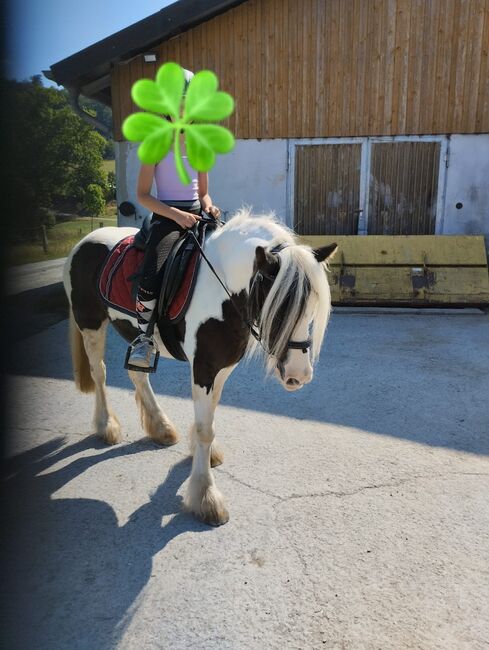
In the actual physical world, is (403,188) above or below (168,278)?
above

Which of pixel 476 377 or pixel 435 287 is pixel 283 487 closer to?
pixel 476 377

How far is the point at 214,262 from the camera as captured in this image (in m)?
2.74

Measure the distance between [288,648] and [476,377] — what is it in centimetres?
379

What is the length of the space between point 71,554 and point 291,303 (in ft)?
5.69

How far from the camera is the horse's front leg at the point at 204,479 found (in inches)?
111

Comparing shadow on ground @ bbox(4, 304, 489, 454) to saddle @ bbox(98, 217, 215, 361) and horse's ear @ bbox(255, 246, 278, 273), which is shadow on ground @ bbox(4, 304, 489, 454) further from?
horse's ear @ bbox(255, 246, 278, 273)

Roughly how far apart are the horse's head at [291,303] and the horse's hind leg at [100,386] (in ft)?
5.92

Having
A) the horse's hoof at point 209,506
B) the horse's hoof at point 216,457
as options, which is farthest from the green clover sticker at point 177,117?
the horse's hoof at point 216,457

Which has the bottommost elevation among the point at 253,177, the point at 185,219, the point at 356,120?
the point at 185,219

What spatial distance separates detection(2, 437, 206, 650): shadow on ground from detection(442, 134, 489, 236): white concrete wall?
7.40 meters

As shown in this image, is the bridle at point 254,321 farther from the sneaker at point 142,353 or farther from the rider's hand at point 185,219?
the sneaker at point 142,353

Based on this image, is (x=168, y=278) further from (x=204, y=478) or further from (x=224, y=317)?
(x=204, y=478)

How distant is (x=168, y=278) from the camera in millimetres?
2793

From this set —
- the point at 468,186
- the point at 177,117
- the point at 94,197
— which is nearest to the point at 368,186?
the point at 468,186
